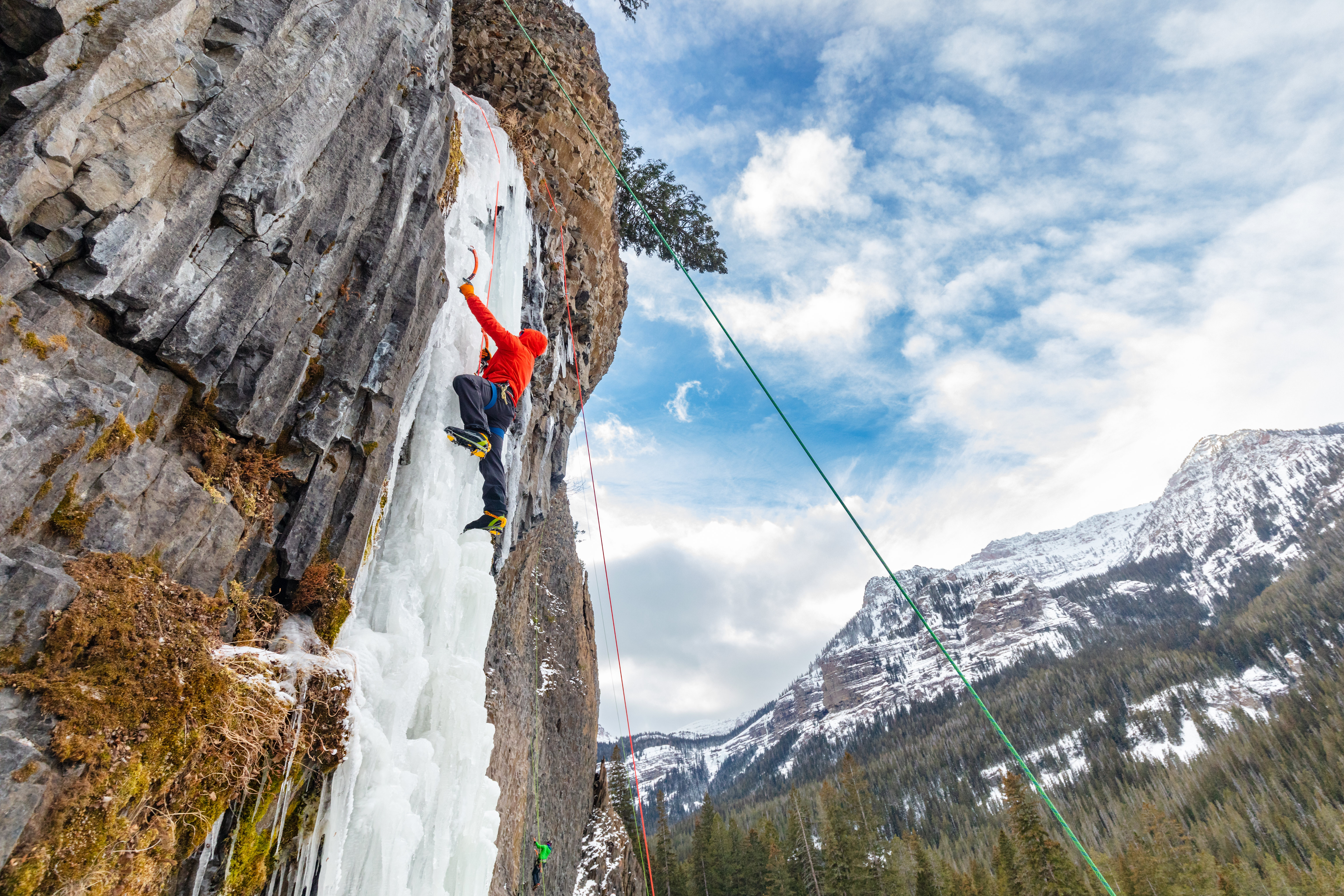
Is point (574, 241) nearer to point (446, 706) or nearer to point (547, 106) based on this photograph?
point (547, 106)

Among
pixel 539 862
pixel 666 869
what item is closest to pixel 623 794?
pixel 666 869

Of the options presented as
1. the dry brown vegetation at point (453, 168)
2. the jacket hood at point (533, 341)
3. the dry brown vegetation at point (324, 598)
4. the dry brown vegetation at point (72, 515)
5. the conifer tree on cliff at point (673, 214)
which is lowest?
the dry brown vegetation at point (72, 515)

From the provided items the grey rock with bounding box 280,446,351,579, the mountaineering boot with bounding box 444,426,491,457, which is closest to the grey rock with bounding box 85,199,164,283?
the grey rock with bounding box 280,446,351,579

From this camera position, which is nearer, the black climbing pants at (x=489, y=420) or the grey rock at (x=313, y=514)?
the grey rock at (x=313, y=514)

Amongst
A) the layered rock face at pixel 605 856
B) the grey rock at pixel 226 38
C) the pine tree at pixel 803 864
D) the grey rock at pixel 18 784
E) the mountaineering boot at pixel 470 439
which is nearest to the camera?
the grey rock at pixel 18 784

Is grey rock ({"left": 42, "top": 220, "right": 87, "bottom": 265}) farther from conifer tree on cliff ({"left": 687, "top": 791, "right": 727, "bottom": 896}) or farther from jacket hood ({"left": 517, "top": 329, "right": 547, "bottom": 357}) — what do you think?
conifer tree on cliff ({"left": 687, "top": 791, "right": 727, "bottom": 896})

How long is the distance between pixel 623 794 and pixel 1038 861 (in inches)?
767

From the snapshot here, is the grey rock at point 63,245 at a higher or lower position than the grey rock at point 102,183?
lower

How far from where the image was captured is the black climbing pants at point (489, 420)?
597cm

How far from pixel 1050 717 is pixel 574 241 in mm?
133014

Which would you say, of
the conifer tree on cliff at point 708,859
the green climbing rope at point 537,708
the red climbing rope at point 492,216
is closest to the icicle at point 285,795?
the red climbing rope at point 492,216

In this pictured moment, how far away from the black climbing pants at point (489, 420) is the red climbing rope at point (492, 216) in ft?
1.65

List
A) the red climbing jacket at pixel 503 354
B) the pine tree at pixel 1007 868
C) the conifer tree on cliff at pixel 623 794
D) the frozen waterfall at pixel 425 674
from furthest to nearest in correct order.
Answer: the conifer tree on cliff at pixel 623 794 < the pine tree at pixel 1007 868 < the red climbing jacket at pixel 503 354 < the frozen waterfall at pixel 425 674

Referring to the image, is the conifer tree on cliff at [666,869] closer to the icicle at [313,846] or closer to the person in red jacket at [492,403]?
the person in red jacket at [492,403]
